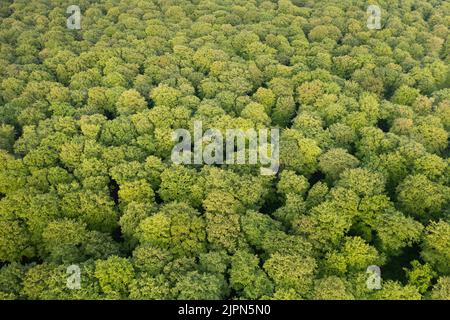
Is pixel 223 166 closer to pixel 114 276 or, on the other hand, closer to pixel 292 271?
pixel 292 271

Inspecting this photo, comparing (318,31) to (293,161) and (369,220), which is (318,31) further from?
(369,220)

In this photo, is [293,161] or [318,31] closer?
[293,161]

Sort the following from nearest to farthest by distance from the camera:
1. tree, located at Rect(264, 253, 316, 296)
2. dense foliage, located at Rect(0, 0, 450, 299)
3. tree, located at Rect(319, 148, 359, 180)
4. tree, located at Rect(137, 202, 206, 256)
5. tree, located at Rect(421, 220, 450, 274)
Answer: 1. tree, located at Rect(264, 253, 316, 296)
2. dense foliage, located at Rect(0, 0, 450, 299)
3. tree, located at Rect(421, 220, 450, 274)
4. tree, located at Rect(137, 202, 206, 256)
5. tree, located at Rect(319, 148, 359, 180)

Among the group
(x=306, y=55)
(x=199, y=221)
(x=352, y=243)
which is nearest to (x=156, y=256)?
(x=199, y=221)

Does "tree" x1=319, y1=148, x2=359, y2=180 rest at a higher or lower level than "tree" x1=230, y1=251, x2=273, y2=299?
higher

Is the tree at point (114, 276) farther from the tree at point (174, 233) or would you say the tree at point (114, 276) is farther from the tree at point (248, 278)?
the tree at point (248, 278)

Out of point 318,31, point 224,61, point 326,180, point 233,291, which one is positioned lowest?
point 233,291

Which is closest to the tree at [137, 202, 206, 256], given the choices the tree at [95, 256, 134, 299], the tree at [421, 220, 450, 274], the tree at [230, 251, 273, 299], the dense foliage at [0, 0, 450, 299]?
the dense foliage at [0, 0, 450, 299]

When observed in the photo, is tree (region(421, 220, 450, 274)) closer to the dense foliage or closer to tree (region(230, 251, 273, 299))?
the dense foliage
